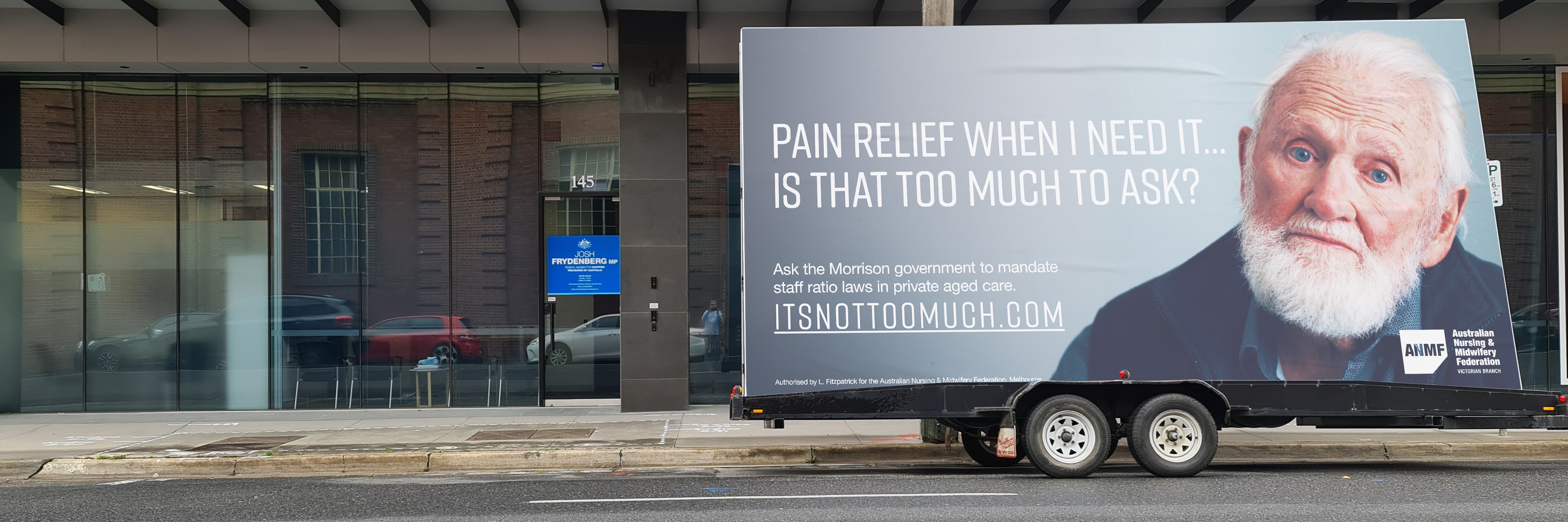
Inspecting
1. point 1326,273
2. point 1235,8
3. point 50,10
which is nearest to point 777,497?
point 1326,273

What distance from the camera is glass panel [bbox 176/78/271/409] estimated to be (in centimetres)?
1326

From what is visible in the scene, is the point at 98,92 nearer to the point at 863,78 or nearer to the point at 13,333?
the point at 13,333

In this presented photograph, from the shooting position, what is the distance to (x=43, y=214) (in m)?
13.2

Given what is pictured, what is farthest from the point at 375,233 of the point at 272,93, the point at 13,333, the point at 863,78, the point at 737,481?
the point at 863,78

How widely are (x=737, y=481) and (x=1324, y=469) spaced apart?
494 cm

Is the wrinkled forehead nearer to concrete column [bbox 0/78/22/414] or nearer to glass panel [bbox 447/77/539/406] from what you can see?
glass panel [bbox 447/77/539/406]

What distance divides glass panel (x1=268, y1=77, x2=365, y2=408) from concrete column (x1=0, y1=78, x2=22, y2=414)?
Answer: 3.21m

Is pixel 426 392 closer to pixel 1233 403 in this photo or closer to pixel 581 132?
pixel 581 132

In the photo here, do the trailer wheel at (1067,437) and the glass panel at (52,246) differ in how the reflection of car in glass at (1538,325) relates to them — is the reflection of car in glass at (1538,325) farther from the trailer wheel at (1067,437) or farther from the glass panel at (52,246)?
the glass panel at (52,246)

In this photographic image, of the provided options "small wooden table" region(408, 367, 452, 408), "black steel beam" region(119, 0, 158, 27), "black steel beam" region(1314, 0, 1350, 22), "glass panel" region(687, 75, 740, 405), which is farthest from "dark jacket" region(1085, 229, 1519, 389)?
"black steel beam" region(119, 0, 158, 27)

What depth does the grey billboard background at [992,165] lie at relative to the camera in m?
7.50

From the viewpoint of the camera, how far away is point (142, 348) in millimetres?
13266

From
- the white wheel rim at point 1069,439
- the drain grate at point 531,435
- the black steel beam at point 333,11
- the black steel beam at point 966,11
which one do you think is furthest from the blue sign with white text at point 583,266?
the white wheel rim at point 1069,439

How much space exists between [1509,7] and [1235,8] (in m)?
3.32
